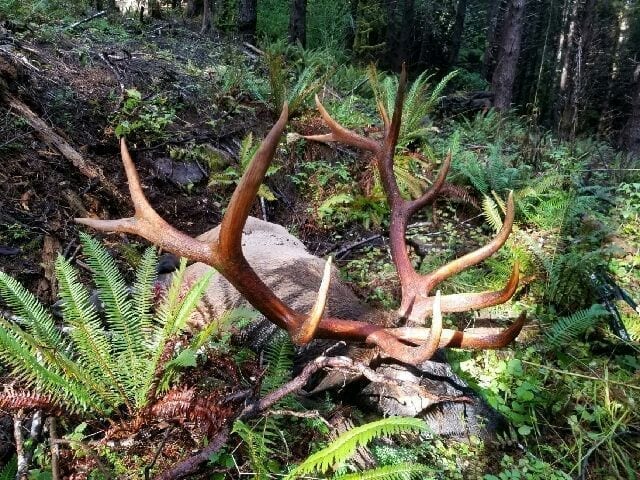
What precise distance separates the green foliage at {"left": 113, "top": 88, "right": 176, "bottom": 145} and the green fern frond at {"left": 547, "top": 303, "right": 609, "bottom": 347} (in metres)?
4.35

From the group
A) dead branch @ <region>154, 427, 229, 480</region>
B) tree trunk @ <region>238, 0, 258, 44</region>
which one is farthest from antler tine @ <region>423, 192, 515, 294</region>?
tree trunk @ <region>238, 0, 258, 44</region>

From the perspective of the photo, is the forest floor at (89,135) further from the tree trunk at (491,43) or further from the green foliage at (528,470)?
the tree trunk at (491,43)

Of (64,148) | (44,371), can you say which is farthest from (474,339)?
(64,148)

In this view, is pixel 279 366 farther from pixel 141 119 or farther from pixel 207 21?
pixel 207 21

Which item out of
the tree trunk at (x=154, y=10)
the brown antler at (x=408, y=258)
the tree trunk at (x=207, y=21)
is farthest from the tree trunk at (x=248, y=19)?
the brown antler at (x=408, y=258)

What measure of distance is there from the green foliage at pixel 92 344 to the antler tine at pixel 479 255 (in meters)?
1.36

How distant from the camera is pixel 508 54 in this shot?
10.2 meters

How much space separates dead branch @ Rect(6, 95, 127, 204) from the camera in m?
4.21

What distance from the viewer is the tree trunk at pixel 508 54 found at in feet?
32.2

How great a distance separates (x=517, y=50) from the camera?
33.2 feet

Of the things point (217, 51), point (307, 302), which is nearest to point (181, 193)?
point (307, 302)

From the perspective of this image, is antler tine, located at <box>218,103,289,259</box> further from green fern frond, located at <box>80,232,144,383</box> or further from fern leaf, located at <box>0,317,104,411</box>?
fern leaf, located at <box>0,317,104,411</box>

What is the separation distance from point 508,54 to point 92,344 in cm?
1078

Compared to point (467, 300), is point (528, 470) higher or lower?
lower
